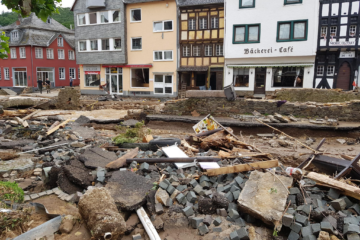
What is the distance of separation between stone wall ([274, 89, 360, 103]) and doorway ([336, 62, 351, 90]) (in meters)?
6.45

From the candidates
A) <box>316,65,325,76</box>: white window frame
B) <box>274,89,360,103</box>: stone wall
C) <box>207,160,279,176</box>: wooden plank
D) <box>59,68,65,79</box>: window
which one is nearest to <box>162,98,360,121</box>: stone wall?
<box>274,89,360,103</box>: stone wall

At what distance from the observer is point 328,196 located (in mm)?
4637

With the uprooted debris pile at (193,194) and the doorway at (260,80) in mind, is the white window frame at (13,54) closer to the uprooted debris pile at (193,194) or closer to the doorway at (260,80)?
the doorway at (260,80)

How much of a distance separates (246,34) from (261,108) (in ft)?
36.8

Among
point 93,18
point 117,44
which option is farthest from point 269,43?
point 93,18

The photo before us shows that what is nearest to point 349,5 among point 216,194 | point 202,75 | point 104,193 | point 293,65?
point 293,65

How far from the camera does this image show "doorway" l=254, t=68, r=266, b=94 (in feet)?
77.0

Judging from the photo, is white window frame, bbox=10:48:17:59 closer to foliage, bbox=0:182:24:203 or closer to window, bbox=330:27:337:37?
window, bbox=330:27:337:37

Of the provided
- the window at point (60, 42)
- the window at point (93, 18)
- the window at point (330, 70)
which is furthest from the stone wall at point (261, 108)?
the window at point (60, 42)

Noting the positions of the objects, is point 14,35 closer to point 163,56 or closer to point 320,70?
point 163,56

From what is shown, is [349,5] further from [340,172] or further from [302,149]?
[340,172]

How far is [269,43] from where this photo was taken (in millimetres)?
22312

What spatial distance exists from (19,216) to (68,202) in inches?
43.8

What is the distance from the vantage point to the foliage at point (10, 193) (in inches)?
186
